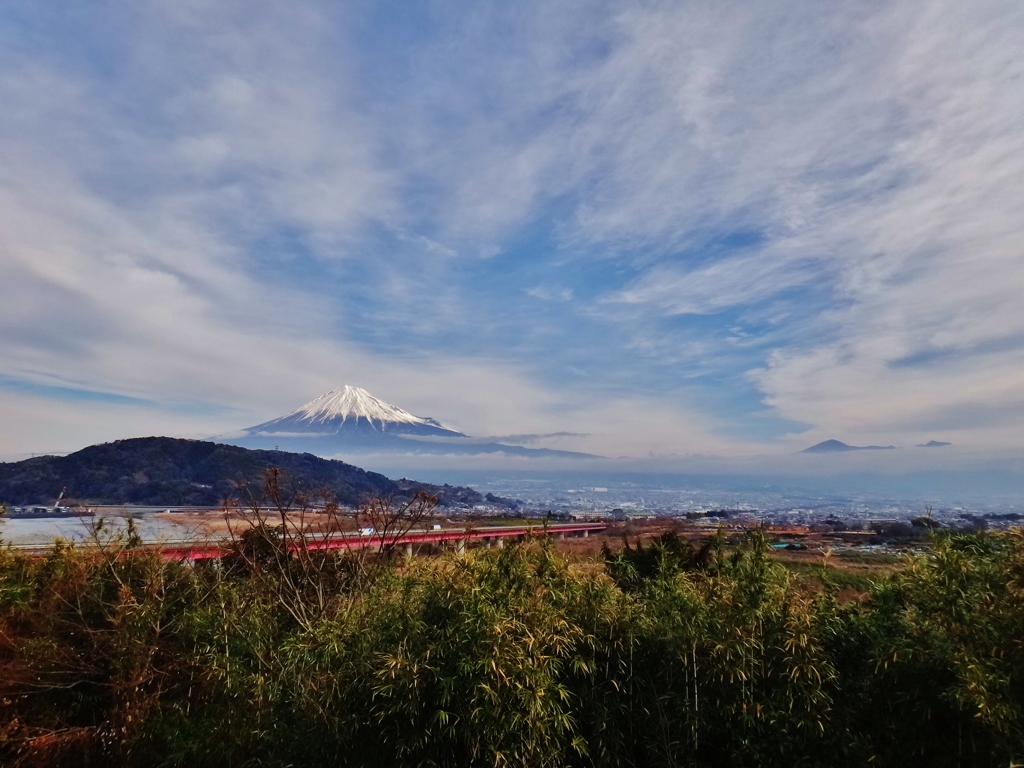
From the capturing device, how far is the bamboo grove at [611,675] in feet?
9.75

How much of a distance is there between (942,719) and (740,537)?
1.80m

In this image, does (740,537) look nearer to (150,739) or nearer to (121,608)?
(150,739)

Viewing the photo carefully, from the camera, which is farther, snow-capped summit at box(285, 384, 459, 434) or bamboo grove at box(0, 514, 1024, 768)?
snow-capped summit at box(285, 384, 459, 434)

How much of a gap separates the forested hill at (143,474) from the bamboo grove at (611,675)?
37.5 meters

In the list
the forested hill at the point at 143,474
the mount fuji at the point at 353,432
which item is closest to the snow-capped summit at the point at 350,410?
the mount fuji at the point at 353,432

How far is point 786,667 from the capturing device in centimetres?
323

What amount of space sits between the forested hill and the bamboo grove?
37472mm

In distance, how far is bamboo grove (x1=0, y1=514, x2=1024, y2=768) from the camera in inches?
117

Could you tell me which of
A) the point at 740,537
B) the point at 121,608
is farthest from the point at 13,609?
the point at 740,537

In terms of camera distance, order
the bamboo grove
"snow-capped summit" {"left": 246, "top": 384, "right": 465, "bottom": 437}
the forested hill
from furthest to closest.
→ "snow-capped summit" {"left": 246, "top": 384, "right": 465, "bottom": 437}, the forested hill, the bamboo grove

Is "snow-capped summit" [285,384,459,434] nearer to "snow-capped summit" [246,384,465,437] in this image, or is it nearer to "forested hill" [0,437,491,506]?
"snow-capped summit" [246,384,465,437]

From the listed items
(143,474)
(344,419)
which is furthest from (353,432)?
(143,474)

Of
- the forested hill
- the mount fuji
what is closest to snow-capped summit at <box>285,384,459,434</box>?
the mount fuji

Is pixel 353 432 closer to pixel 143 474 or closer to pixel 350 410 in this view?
pixel 350 410
